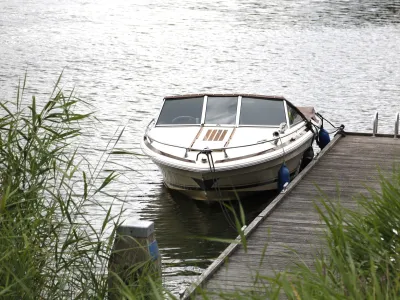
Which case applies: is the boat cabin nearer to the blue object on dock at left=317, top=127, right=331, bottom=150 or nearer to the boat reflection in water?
the boat reflection in water

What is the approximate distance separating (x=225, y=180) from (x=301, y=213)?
202 centimetres

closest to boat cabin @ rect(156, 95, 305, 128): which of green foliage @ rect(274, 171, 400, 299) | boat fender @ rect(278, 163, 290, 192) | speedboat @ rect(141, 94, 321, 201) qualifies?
speedboat @ rect(141, 94, 321, 201)

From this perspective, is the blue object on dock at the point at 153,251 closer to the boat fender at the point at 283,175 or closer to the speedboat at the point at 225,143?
the speedboat at the point at 225,143

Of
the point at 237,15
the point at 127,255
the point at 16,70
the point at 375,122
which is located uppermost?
the point at 127,255

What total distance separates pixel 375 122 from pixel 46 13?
30.3 meters

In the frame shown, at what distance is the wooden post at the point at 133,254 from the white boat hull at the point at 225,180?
5.22 metres

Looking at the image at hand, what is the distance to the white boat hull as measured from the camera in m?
→ 12.5

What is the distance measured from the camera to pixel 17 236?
21.0 feet

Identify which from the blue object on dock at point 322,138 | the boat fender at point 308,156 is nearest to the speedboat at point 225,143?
the boat fender at point 308,156

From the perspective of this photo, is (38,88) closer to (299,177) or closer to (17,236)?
(299,177)

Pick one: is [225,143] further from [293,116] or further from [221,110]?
[293,116]

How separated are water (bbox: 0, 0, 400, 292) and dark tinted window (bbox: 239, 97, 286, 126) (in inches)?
50.1

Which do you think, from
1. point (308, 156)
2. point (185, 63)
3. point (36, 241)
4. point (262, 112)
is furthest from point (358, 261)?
point (185, 63)

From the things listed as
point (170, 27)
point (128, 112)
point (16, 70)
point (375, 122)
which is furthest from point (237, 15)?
point (375, 122)
